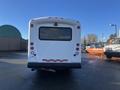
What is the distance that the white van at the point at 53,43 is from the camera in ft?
40.0

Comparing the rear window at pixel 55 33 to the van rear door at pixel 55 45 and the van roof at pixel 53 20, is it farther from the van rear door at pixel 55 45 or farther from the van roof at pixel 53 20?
the van roof at pixel 53 20

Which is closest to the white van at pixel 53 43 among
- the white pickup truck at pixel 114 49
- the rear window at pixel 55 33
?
the rear window at pixel 55 33

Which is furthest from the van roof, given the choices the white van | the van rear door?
the van rear door

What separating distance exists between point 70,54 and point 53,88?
3.22m

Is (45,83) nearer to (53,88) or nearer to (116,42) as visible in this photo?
(53,88)

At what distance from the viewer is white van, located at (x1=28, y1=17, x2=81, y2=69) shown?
12180 mm

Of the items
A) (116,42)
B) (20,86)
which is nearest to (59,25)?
(20,86)

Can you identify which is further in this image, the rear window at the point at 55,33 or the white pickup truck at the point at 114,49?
the white pickup truck at the point at 114,49

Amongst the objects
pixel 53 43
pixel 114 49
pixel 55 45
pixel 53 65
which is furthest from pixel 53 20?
pixel 114 49

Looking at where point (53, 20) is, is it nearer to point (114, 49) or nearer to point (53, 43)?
point (53, 43)

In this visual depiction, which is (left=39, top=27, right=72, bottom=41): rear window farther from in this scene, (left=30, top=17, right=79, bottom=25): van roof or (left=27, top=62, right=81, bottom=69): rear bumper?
(left=27, top=62, right=81, bottom=69): rear bumper

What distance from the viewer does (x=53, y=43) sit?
484 inches

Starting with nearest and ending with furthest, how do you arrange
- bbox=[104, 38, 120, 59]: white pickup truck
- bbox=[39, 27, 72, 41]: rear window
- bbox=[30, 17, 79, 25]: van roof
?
bbox=[30, 17, 79, 25]: van roof
bbox=[39, 27, 72, 41]: rear window
bbox=[104, 38, 120, 59]: white pickup truck

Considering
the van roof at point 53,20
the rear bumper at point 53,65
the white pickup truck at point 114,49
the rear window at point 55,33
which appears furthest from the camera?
the white pickup truck at point 114,49
